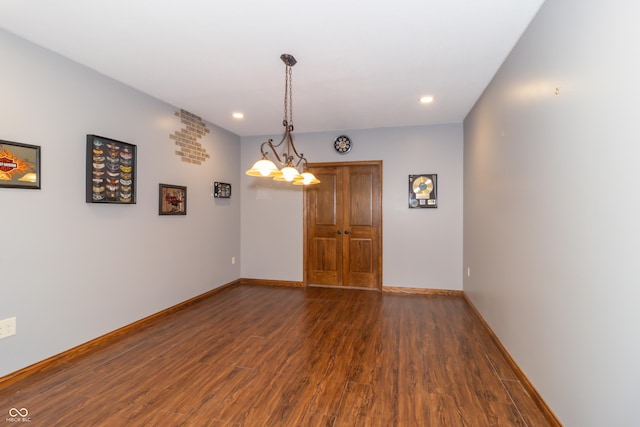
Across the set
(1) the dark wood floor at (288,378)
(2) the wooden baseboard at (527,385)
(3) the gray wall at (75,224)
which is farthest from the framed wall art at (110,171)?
(2) the wooden baseboard at (527,385)

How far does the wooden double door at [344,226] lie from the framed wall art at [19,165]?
11.4ft

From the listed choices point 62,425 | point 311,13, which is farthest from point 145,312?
point 311,13

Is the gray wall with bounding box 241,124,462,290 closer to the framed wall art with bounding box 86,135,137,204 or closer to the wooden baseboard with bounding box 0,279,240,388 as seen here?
the wooden baseboard with bounding box 0,279,240,388

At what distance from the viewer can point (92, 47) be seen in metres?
2.53

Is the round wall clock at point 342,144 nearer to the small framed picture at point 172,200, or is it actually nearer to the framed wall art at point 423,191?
the framed wall art at point 423,191

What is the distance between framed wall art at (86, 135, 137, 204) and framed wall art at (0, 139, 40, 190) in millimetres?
426

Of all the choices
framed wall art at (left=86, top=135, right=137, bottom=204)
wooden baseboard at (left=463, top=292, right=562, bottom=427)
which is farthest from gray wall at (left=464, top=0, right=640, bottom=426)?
framed wall art at (left=86, top=135, right=137, bottom=204)

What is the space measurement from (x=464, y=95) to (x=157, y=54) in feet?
10.5

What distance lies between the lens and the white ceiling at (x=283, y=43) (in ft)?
6.72

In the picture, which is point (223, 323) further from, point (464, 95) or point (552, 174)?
point (464, 95)

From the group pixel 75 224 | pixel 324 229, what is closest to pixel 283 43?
pixel 75 224

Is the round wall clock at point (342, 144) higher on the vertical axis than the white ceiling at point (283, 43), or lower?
lower

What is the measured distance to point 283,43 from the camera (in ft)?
8.06
